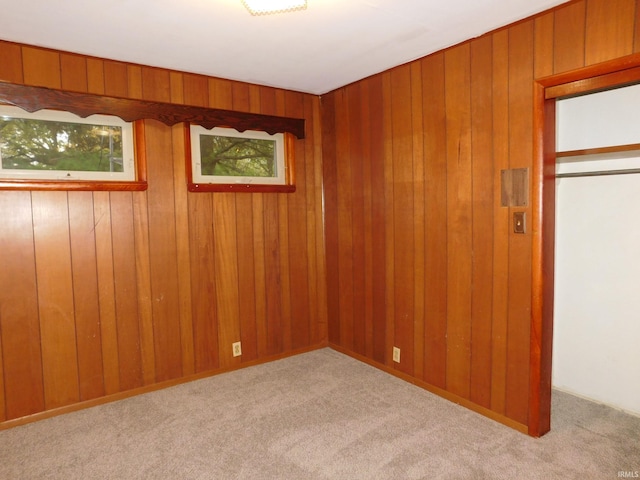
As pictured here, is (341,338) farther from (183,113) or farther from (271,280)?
(183,113)

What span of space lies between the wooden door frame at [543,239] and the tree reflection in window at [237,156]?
207cm

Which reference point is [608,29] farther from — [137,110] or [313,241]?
[137,110]

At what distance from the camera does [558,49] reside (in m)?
2.17

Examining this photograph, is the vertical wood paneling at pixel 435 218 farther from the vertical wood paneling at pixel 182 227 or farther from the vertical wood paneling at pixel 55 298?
the vertical wood paneling at pixel 55 298

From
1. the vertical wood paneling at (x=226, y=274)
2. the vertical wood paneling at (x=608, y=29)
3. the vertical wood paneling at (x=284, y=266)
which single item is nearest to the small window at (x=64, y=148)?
the vertical wood paneling at (x=226, y=274)

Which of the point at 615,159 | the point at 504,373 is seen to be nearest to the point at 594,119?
the point at 615,159

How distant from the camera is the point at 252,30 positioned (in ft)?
7.87

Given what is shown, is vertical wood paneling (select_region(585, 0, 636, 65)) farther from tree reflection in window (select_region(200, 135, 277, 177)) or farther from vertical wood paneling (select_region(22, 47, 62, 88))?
vertical wood paneling (select_region(22, 47, 62, 88))

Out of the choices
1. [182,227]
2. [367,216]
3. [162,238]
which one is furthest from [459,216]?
[162,238]

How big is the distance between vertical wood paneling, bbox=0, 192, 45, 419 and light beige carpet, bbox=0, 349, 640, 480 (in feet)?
0.72

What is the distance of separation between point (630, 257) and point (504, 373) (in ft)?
3.48

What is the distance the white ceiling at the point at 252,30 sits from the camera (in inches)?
83.4

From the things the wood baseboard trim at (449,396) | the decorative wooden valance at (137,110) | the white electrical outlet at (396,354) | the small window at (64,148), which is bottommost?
the wood baseboard trim at (449,396)

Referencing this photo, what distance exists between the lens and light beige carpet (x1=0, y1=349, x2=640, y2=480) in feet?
6.89
